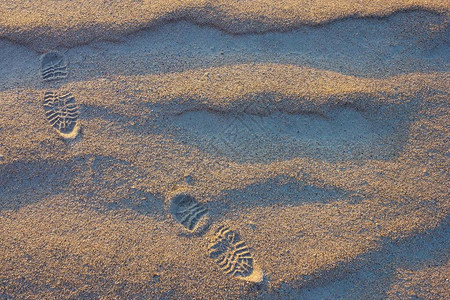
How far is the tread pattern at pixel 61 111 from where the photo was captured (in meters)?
2.06

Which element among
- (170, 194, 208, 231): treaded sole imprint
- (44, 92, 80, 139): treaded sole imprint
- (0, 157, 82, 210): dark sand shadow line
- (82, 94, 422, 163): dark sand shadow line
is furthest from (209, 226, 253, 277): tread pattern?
(44, 92, 80, 139): treaded sole imprint

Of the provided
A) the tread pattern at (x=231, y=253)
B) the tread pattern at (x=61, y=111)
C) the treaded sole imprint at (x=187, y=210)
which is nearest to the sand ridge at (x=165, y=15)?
the tread pattern at (x=61, y=111)

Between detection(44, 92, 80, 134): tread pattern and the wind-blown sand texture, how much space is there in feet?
0.13

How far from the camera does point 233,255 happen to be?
1819 mm

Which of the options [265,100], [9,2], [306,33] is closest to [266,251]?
[265,100]

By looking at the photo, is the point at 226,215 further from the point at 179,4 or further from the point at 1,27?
the point at 1,27

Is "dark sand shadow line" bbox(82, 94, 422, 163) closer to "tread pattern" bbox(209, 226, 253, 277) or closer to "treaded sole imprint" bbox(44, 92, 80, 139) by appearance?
"treaded sole imprint" bbox(44, 92, 80, 139)

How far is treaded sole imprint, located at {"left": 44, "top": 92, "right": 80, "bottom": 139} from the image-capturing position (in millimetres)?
2057

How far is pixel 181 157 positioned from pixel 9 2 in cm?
176

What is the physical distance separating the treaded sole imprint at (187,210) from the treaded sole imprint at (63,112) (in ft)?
2.56

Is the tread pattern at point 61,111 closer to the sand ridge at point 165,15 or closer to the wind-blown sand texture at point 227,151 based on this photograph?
the wind-blown sand texture at point 227,151

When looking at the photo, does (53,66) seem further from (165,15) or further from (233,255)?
(233,255)

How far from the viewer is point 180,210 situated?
191 cm

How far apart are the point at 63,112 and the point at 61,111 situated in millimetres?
17
